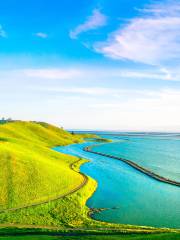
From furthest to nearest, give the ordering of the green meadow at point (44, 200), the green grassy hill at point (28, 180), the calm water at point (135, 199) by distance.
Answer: the green grassy hill at point (28, 180)
the calm water at point (135, 199)
the green meadow at point (44, 200)

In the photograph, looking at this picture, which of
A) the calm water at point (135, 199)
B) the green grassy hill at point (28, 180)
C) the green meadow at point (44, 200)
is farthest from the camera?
the green grassy hill at point (28, 180)

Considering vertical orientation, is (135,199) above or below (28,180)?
below

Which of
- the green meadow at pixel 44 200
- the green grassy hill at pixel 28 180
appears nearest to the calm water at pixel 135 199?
the green meadow at pixel 44 200

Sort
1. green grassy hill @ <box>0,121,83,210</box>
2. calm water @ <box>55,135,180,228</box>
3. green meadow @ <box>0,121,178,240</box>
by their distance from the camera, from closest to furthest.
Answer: green meadow @ <box>0,121,178,240</box> → calm water @ <box>55,135,180,228</box> → green grassy hill @ <box>0,121,83,210</box>

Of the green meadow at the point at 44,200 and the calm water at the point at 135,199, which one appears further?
the calm water at the point at 135,199

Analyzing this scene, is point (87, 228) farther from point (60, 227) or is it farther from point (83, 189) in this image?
point (83, 189)

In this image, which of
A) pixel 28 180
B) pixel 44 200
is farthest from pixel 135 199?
pixel 28 180

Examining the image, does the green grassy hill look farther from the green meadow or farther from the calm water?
the calm water

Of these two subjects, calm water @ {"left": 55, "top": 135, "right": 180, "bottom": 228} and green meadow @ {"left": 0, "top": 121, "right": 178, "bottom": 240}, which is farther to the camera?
calm water @ {"left": 55, "top": 135, "right": 180, "bottom": 228}

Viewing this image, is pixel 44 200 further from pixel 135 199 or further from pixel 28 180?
pixel 135 199

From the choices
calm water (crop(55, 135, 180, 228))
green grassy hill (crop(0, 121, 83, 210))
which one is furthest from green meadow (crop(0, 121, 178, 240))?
calm water (crop(55, 135, 180, 228))

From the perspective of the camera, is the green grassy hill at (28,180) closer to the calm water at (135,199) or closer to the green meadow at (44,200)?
the green meadow at (44,200)
